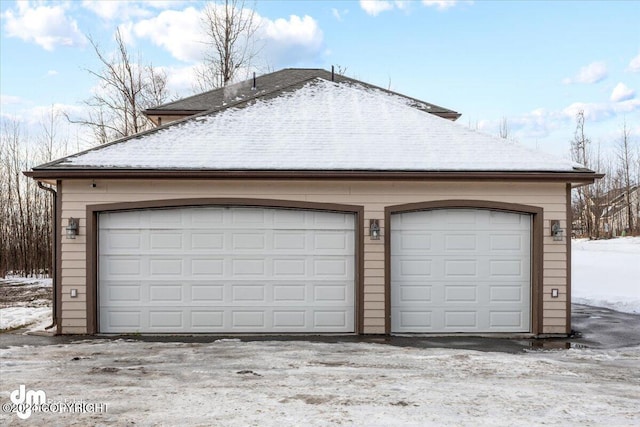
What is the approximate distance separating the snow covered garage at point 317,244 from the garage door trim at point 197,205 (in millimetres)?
23

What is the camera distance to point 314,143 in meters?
10.3

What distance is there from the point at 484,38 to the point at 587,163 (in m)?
26.7

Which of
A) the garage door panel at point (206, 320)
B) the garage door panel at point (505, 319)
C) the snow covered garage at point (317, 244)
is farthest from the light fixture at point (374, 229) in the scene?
the garage door panel at point (206, 320)

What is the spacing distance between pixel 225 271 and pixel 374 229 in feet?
9.08

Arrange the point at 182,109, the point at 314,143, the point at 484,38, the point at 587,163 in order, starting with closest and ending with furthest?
the point at 314,143 < the point at 182,109 < the point at 484,38 < the point at 587,163

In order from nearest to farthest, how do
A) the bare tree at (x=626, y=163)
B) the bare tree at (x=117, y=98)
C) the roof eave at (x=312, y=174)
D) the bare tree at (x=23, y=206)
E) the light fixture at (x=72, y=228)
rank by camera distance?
1. the roof eave at (x=312, y=174)
2. the light fixture at (x=72, y=228)
3. the bare tree at (x=23, y=206)
4. the bare tree at (x=117, y=98)
5. the bare tree at (x=626, y=163)

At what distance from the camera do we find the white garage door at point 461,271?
983cm

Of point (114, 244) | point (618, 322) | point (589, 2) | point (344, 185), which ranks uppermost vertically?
point (589, 2)

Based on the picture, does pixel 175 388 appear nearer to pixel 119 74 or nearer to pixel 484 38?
pixel 484 38

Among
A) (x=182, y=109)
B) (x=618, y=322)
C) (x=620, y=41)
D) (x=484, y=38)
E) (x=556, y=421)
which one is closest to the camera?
(x=556, y=421)

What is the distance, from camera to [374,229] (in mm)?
9641

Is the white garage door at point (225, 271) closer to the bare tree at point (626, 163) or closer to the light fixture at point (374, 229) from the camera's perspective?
the light fixture at point (374, 229)

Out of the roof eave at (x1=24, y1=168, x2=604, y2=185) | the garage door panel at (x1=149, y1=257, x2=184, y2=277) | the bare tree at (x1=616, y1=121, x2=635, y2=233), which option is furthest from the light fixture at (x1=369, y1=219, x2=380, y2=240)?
the bare tree at (x1=616, y1=121, x2=635, y2=233)

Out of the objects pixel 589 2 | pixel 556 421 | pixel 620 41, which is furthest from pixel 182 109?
pixel 620 41
